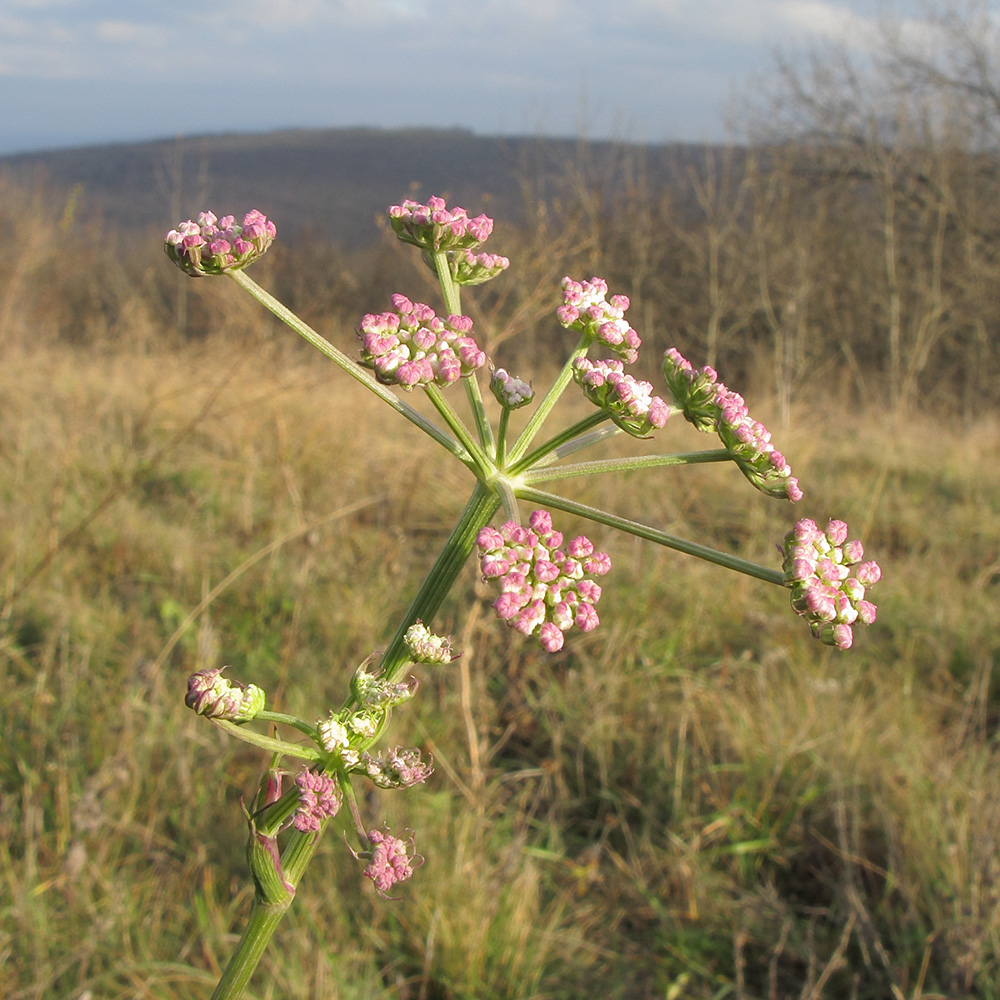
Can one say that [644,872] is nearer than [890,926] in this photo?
No

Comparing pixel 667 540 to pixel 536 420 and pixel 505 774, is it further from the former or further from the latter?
pixel 505 774

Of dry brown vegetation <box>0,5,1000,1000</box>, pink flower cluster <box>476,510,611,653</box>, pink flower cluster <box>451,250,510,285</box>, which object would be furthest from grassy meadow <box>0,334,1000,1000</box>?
pink flower cluster <box>476,510,611,653</box>

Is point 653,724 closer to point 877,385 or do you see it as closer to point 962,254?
point 877,385

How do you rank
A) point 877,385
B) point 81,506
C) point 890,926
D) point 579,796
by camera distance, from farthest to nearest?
point 877,385, point 81,506, point 579,796, point 890,926

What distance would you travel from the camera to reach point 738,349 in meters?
19.5

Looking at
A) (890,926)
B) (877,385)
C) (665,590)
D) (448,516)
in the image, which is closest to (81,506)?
(448,516)

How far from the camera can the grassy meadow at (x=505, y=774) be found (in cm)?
306

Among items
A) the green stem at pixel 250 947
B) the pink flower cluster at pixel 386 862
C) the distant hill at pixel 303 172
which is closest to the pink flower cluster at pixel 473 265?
the pink flower cluster at pixel 386 862

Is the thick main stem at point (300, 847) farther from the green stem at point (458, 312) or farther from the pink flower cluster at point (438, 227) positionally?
the pink flower cluster at point (438, 227)

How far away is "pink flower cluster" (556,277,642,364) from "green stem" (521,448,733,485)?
0.71 feet

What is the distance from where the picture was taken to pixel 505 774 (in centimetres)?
409

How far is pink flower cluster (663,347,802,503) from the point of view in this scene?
3.92 ft

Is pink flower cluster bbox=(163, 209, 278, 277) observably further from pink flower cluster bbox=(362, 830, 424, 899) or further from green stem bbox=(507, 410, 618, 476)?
pink flower cluster bbox=(362, 830, 424, 899)

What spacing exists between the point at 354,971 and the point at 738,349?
18.2 m
